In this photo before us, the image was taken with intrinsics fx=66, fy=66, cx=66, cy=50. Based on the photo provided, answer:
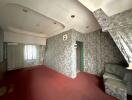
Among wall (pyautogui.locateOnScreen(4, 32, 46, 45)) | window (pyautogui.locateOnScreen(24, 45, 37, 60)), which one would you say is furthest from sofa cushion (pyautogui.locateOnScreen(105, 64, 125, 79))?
window (pyautogui.locateOnScreen(24, 45, 37, 60))

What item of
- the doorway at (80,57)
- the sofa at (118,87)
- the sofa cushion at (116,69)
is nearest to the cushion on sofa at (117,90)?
the sofa at (118,87)

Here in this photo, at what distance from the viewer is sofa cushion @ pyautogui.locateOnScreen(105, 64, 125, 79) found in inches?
104

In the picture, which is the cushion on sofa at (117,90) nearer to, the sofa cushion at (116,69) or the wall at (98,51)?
the sofa cushion at (116,69)

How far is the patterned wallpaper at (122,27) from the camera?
5.16 ft

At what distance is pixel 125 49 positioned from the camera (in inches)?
66.7

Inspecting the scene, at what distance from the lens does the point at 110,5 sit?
5.50ft

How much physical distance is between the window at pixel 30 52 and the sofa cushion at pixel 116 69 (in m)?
5.33

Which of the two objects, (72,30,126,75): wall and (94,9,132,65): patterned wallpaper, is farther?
(72,30,126,75): wall

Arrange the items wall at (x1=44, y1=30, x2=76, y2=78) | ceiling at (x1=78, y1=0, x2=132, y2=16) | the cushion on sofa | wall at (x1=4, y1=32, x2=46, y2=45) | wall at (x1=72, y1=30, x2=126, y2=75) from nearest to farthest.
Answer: ceiling at (x1=78, y1=0, x2=132, y2=16) < the cushion on sofa < wall at (x1=72, y1=30, x2=126, y2=75) < wall at (x1=44, y1=30, x2=76, y2=78) < wall at (x1=4, y1=32, x2=46, y2=45)

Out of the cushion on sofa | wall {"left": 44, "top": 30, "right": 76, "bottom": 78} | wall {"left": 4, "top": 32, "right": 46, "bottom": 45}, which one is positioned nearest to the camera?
the cushion on sofa

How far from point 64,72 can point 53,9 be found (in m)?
3.17

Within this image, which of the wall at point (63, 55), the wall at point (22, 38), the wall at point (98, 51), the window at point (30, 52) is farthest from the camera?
the window at point (30, 52)

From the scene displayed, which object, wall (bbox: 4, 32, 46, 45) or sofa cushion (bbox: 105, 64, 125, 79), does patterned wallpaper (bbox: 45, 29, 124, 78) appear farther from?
wall (bbox: 4, 32, 46, 45)

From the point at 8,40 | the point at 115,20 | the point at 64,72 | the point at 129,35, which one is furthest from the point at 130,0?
the point at 8,40
